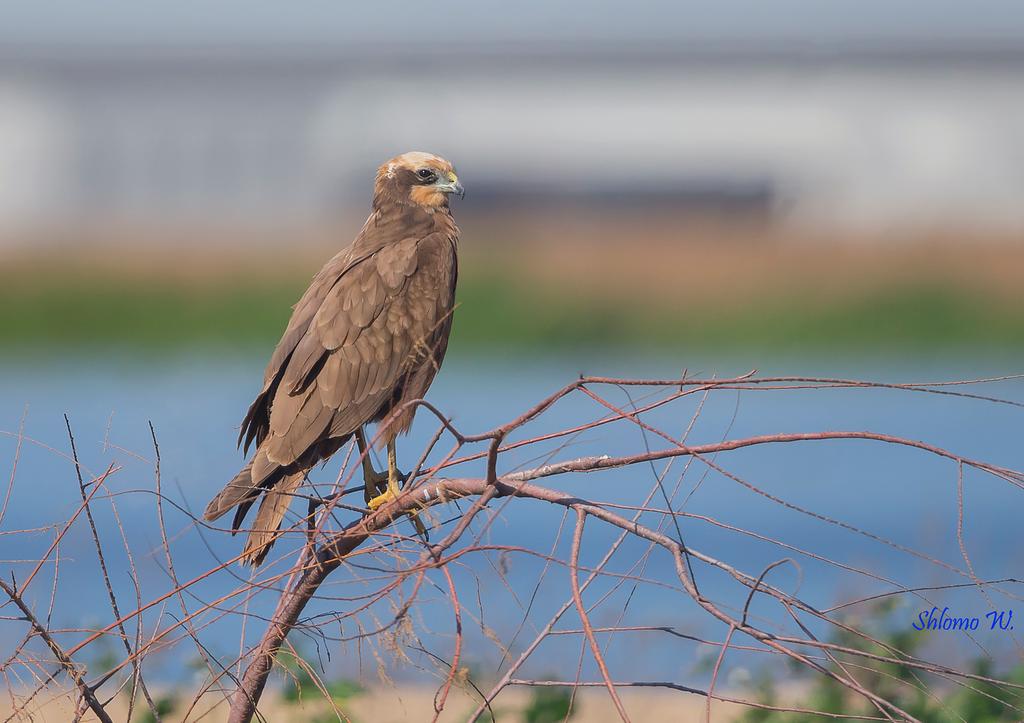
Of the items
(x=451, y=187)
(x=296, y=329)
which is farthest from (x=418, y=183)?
(x=296, y=329)

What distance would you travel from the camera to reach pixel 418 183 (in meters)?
4.21

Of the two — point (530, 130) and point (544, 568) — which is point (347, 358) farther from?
point (530, 130)

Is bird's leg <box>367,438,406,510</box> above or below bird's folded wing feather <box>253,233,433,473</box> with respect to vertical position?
below

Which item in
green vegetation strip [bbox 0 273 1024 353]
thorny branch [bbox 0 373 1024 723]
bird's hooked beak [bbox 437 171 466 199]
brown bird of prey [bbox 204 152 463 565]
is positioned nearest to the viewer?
thorny branch [bbox 0 373 1024 723]

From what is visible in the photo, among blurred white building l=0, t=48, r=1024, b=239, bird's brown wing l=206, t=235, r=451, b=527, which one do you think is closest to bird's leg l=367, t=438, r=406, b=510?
bird's brown wing l=206, t=235, r=451, b=527

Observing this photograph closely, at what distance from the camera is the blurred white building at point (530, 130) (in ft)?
61.1

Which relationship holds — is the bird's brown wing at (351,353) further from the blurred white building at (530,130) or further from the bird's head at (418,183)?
the blurred white building at (530,130)

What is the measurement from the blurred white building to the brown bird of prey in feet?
46.7

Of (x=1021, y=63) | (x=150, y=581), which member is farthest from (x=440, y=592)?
(x=1021, y=63)

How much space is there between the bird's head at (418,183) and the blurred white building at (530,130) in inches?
546

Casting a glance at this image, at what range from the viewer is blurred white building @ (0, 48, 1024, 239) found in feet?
61.1

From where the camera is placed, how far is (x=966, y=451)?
34.5 ft

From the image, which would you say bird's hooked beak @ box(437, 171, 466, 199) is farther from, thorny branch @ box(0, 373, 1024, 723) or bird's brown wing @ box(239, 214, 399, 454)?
thorny branch @ box(0, 373, 1024, 723)

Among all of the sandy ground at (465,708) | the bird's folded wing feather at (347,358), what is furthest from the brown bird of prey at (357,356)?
the sandy ground at (465,708)
